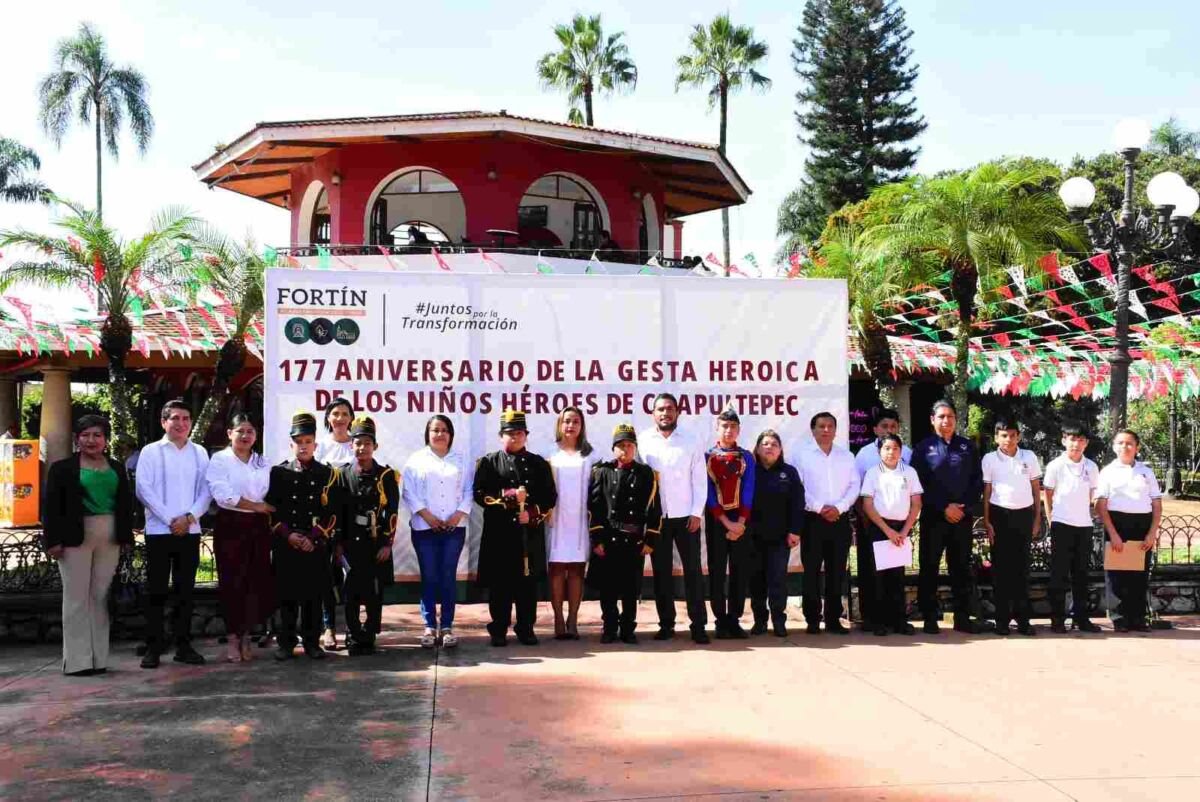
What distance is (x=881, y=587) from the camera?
8.30 metres

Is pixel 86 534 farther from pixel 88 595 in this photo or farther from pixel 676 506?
pixel 676 506

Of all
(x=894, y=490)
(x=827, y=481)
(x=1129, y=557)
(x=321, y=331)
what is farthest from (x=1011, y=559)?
(x=321, y=331)

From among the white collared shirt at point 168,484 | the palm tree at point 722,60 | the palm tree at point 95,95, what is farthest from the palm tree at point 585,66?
the white collared shirt at point 168,484

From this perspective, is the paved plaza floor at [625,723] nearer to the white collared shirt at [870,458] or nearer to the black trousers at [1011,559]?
the black trousers at [1011,559]

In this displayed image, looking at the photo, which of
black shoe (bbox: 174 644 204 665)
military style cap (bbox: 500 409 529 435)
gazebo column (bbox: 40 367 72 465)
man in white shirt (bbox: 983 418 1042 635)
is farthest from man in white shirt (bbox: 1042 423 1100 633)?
gazebo column (bbox: 40 367 72 465)

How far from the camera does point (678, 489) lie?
26.1ft

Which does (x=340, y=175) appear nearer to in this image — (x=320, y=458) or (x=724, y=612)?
(x=320, y=458)

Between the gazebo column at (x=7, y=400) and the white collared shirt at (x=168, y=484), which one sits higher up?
the gazebo column at (x=7, y=400)

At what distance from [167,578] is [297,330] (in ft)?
6.41

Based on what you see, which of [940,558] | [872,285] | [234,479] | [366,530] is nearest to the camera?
[234,479]

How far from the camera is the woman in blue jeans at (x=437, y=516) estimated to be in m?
7.68

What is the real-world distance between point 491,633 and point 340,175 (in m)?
12.3

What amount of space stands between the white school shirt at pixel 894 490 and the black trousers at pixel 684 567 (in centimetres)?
141

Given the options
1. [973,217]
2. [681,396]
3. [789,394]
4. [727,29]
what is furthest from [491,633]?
[727,29]
